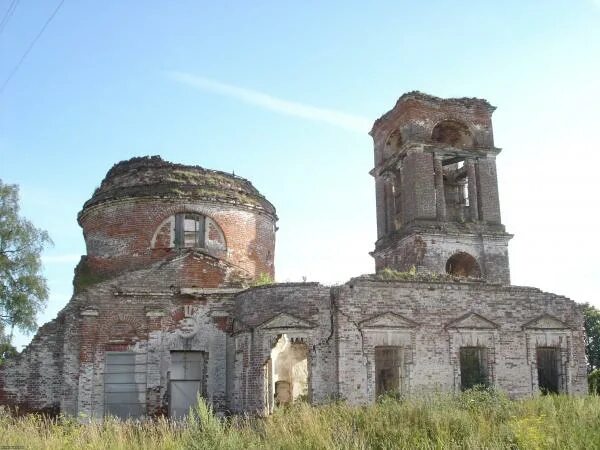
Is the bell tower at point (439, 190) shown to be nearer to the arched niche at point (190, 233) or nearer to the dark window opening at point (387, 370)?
the dark window opening at point (387, 370)

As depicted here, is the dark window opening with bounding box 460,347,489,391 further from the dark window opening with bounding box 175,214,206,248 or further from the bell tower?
the dark window opening with bounding box 175,214,206,248

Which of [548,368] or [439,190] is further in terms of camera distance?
[439,190]

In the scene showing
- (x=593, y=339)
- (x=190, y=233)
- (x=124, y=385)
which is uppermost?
(x=190, y=233)

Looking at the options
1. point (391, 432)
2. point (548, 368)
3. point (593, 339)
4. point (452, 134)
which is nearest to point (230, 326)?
point (391, 432)

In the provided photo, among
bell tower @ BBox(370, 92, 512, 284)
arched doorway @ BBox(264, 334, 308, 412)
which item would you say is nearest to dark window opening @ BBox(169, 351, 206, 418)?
arched doorway @ BBox(264, 334, 308, 412)

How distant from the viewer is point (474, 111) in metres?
22.8

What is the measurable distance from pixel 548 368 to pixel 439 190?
6.57m

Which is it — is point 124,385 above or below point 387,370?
below

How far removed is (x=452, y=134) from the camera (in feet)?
76.5

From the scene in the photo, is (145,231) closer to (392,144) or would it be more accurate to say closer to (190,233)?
(190,233)

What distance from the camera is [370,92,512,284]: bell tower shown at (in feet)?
68.1

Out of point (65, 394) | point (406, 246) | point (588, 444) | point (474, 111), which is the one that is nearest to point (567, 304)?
point (406, 246)

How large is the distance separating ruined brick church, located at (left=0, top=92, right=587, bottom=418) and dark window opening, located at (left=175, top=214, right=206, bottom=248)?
0.03m

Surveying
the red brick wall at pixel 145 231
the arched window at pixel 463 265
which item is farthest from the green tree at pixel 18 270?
→ the arched window at pixel 463 265
